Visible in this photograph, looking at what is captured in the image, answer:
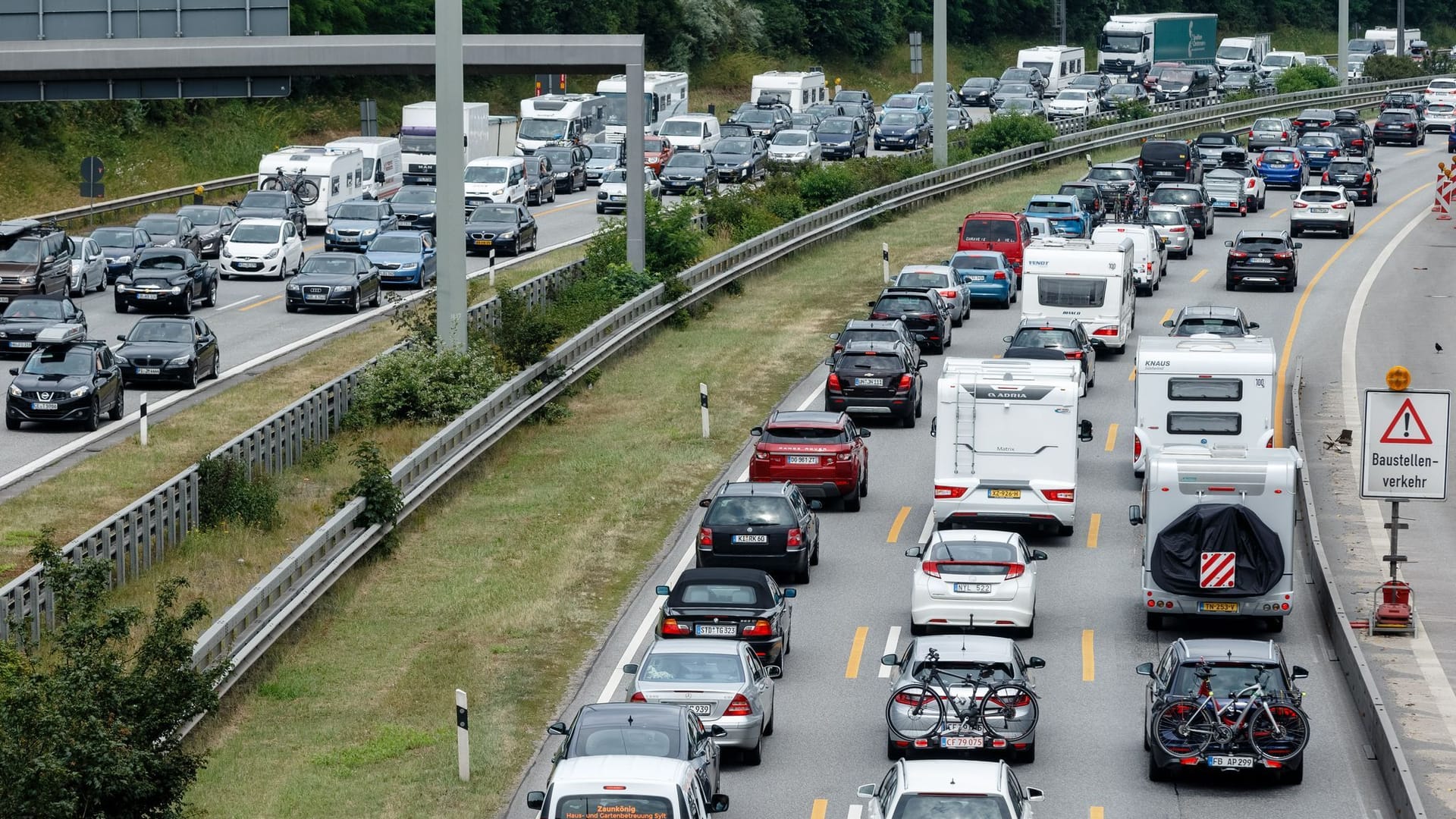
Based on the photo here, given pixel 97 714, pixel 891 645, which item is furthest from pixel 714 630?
pixel 97 714

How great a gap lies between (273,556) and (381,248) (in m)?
28.7

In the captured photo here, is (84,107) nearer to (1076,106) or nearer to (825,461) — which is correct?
(1076,106)

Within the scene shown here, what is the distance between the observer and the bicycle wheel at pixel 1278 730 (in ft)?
71.4

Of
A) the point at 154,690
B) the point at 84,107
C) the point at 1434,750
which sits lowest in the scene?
the point at 1434,750

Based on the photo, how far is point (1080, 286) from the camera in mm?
45344

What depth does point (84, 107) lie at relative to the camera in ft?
271

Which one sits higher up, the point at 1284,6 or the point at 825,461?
the point at 1284,6

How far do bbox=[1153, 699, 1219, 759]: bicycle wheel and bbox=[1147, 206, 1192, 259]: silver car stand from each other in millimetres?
40152

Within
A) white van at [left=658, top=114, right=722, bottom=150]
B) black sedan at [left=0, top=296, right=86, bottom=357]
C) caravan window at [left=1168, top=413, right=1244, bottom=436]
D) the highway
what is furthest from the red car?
white van at [left=658, top=114, right=722, bottom=150]

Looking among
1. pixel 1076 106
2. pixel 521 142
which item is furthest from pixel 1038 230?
pixel 1076 106

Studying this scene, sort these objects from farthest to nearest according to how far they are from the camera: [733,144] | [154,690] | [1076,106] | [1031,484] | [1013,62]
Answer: [1013,62] < [1076,106] < [733,144] < [1031,484] < [154,690]

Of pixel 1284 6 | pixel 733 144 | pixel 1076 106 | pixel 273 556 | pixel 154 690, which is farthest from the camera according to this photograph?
pixel 1284 6

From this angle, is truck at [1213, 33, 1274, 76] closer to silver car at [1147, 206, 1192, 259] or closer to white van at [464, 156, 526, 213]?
white van at [464, 156, 526, 213]

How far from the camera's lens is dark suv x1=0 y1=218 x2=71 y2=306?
5225 centimetres
